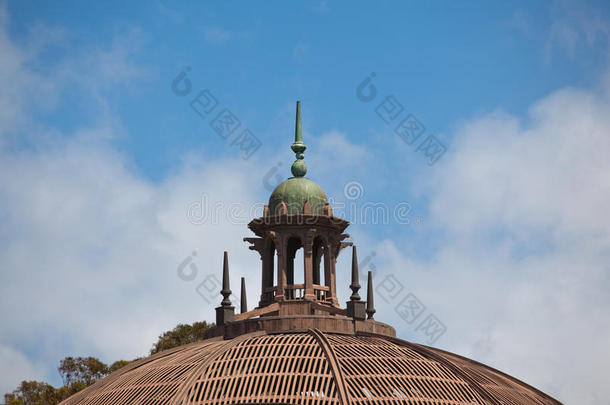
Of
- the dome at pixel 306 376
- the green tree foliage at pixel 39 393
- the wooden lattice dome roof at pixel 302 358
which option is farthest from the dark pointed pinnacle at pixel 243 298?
the green tree foliage at pixel 39 393

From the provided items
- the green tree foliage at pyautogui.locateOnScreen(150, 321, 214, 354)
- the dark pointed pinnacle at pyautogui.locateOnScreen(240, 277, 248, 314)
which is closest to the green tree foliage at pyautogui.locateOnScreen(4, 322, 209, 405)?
the green tree foliage at pyautogui.locateOnScreen(150, 321, 214, 354)

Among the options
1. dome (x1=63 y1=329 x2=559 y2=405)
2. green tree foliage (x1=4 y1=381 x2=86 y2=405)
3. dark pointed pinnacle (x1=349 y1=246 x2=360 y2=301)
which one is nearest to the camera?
dome (x1=63 y1=329 x2=559 y2=405)

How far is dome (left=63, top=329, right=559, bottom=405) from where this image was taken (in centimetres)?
4547

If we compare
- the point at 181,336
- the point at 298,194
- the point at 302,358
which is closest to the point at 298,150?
the point at 298,194

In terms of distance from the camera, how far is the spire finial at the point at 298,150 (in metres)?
58.2

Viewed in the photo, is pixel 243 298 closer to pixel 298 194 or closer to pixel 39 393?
pixel 298 194

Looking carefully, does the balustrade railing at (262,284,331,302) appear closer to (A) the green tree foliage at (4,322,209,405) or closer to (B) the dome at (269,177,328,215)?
(B) the dome at (269,177,328,215)

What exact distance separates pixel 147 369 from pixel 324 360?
27.8 feet

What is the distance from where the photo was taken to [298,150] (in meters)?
58.7

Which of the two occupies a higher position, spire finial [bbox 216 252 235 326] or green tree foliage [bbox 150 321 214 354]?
green tree foliage [bbox 150 321 214 354]

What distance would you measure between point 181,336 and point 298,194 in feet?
86.1

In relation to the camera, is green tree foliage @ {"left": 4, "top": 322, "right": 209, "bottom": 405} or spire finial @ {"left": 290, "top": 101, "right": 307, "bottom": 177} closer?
spire finial @ {"left": 290, "top": 101, "right": 307, "bottom": 177}

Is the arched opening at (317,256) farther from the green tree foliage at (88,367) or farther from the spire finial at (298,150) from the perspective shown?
the green tree foliage at (88,367)

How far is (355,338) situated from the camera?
5147 cm
